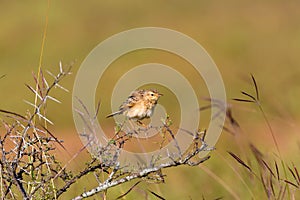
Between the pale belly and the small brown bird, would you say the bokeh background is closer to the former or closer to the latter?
the small brown bird

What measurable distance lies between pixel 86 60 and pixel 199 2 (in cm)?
521

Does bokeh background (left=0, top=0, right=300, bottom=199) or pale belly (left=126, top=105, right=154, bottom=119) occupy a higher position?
bokeh background (left=0, top=0, right=300, bottom=199)

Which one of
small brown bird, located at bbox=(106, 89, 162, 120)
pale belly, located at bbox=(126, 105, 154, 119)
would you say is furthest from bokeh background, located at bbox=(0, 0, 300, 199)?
pale belly, located at bbox=(126, 105, 154, 119)

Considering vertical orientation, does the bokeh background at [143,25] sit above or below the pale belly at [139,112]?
above

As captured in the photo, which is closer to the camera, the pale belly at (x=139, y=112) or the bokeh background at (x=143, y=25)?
the pale belly at (x=139, y=112)

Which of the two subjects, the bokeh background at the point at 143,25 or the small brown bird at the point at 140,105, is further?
the bokeh background at the point at 143,25

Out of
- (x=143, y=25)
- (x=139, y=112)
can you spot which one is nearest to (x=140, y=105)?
(x=139, y=112)

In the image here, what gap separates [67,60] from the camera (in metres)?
16.9

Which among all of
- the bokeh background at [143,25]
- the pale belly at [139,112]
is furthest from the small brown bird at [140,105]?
the bokeh background at [143,25]

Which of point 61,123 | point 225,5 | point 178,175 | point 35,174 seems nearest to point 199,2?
point 225,5

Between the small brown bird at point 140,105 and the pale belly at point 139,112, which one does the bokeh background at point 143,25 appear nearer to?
the small brown bird at point 140,105

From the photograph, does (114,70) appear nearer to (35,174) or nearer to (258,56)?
(258,56)

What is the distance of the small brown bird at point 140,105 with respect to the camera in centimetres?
549

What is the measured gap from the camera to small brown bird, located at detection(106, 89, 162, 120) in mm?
5488
